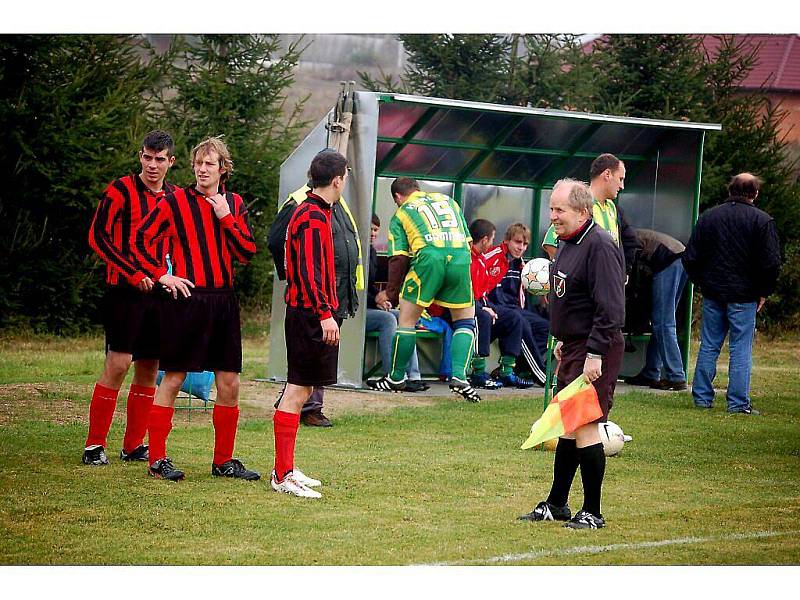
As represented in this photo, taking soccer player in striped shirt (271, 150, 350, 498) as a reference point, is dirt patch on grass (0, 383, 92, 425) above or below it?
below

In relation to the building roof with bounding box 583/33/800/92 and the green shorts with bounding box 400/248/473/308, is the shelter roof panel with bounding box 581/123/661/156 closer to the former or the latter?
the green shorts with bounding box 400/248/473/308

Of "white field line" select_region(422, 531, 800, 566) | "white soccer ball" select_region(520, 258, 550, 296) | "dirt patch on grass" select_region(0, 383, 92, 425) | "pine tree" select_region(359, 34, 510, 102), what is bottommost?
"dirt patch on grass" select_region(0, 383, 92, 425)

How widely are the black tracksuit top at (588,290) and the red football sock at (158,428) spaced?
221cm

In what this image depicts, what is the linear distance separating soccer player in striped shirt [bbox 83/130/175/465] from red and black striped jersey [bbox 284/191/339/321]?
951 millimetres

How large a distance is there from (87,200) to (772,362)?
8.73m

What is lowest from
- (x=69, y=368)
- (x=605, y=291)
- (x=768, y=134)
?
(x=69, y=368)

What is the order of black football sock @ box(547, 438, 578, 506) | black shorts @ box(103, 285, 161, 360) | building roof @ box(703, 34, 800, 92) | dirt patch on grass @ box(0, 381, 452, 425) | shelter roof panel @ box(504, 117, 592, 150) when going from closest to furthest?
black football sock @ box(547, 438, 578, 506) → black shorts @ box(103, 285, 161, 360) → dirt patch on grass @ box(0, 381, 452, 425) → shelter roof panel @ box(504, 117, 592, 150) → building roof @ box(703, 34, 800, 92)

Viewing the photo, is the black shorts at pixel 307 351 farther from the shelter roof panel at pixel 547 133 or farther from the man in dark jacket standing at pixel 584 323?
the shelter roof panel at pixel 547 133

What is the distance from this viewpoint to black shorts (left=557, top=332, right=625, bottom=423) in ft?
18.9

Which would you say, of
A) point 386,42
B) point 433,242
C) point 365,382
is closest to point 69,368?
point 365,382

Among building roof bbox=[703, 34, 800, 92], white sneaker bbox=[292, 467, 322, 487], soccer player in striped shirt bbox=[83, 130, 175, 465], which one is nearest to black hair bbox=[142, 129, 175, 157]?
soccer player in striped shirt bbox=[83, 130, 175, 465]

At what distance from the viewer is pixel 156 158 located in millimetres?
7004

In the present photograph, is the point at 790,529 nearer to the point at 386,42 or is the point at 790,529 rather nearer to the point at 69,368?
the point at 69,368

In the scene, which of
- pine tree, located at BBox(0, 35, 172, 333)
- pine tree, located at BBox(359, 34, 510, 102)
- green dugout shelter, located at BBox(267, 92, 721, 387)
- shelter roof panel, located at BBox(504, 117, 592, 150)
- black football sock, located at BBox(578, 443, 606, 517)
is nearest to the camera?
black football sock, located at BBox(578, 443, 606, 517)
